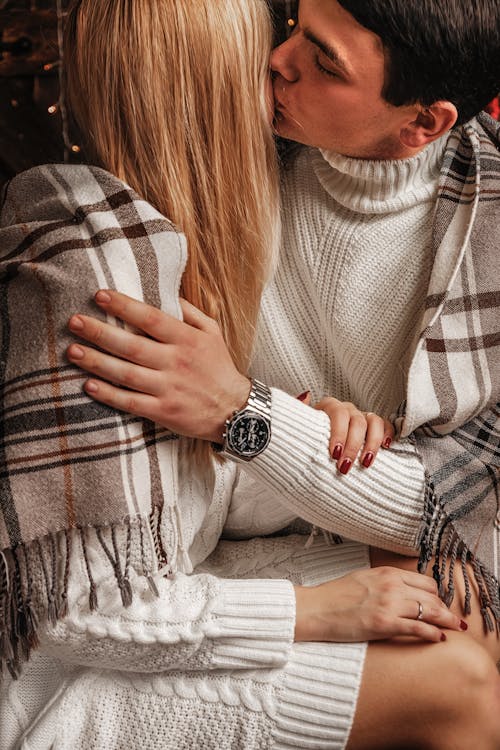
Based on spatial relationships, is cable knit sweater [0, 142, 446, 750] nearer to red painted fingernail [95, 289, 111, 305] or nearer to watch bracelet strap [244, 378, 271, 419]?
watch bracelet strap [244, 378, 271, 419]

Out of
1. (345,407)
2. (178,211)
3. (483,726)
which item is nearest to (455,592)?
(483,726)

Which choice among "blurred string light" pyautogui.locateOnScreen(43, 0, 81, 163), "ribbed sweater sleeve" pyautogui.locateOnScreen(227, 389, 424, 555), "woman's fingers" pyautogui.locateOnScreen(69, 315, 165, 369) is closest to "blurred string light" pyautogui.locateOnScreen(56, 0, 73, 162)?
"blurred string light" pyautogui.locateOnScreen(43, 0, 81, 163)

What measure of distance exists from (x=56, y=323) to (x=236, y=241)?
31 cm

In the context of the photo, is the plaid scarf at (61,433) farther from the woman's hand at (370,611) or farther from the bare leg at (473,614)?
the bare leg at (473,614)

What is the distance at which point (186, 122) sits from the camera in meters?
1.09

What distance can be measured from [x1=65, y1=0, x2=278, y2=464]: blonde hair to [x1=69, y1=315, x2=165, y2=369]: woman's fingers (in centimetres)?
15

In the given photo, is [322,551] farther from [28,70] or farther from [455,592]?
[28,70]

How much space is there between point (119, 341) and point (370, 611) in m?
0.47

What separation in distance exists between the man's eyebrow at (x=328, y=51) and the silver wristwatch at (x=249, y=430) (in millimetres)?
456

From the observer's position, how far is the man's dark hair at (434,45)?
1.08 meters

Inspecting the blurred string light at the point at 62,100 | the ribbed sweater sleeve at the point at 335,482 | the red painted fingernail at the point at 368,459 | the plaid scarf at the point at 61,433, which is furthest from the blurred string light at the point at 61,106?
the red painted fingernail at the point at 368,459

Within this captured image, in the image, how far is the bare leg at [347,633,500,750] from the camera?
105 cm

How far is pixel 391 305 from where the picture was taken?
1.29m

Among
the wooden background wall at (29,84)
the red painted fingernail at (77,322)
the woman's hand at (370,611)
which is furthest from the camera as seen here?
the wooden background wall at (29,84)
